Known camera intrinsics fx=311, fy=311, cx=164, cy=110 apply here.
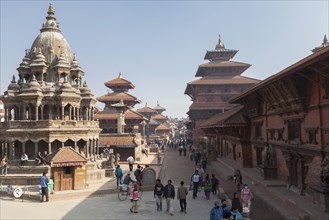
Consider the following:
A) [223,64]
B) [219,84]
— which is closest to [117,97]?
[219,84]

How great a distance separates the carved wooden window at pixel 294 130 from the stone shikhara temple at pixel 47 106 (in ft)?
60.4

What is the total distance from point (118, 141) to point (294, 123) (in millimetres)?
26589

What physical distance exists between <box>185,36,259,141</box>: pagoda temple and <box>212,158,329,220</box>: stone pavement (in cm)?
2647

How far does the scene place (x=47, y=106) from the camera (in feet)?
92.3

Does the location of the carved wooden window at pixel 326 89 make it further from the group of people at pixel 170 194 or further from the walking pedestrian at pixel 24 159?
the walking pedestrian at pixel 24 159

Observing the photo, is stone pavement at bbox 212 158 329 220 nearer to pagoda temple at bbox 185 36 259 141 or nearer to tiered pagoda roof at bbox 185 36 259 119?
pagoda temple at bbox 185 36 259 141

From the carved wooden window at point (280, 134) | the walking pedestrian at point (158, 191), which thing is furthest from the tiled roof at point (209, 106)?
the walking pedestrian at point (158, 191)

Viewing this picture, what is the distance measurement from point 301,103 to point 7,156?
81.2 ft

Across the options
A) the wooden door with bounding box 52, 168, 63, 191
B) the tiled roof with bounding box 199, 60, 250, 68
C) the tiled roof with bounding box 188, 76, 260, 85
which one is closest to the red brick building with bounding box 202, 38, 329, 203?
the wooden door with bounding box 52, 168, 63, 191

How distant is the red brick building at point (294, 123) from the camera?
11.9 metres

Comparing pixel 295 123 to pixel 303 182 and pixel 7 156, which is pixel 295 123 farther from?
pixel 7 156

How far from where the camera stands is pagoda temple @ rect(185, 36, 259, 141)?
153ft

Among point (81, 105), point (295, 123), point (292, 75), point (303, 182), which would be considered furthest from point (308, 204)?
point (81, 105)

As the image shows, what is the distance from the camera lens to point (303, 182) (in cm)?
1410
